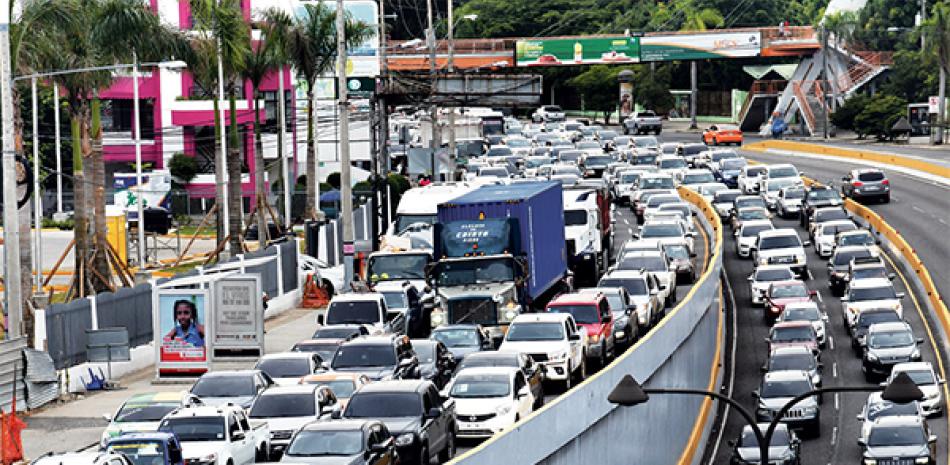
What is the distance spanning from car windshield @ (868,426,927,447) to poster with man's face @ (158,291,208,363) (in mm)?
14917

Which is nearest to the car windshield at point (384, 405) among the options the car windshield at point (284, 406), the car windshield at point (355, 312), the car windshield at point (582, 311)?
the car windshield at point (284, 406)

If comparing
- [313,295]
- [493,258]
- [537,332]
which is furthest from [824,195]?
[537,332]

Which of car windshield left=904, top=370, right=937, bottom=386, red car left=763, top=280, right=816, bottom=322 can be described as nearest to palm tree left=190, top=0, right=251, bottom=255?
red car left=763, top=280, right=816, bottom=322

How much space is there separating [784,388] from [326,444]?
805 inches

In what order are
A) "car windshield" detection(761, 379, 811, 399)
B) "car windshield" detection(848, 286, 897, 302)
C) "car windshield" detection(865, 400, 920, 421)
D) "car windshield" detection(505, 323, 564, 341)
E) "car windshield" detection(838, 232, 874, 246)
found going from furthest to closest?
"car windshield" detection(838, 232, 874, 246) → "car windshield" detection(848, 286, 897, 302) → "car windshield" detection(761, 379, 811, 399) → "car windshield" detection(865, 400, 920, 421) → "car windshield" detection(505, 323, 564, 341)

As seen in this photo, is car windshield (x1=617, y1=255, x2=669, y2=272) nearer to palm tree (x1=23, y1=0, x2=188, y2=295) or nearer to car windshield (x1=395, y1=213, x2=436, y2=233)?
car windshield (x1=395, y1=213, x2=436, y2=233)

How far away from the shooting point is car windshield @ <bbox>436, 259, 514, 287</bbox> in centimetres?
3912

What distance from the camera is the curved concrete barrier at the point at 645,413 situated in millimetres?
25547

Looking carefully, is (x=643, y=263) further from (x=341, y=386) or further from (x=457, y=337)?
(x=341, y=386)

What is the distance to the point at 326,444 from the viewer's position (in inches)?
938

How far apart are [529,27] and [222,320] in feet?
450

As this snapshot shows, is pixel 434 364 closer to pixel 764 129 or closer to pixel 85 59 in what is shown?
pixel 85 59

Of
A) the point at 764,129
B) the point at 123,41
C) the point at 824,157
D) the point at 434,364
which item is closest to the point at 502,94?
the point at 123,41

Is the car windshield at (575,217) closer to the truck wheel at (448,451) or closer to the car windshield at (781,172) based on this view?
the truck wheel at (448,451)
